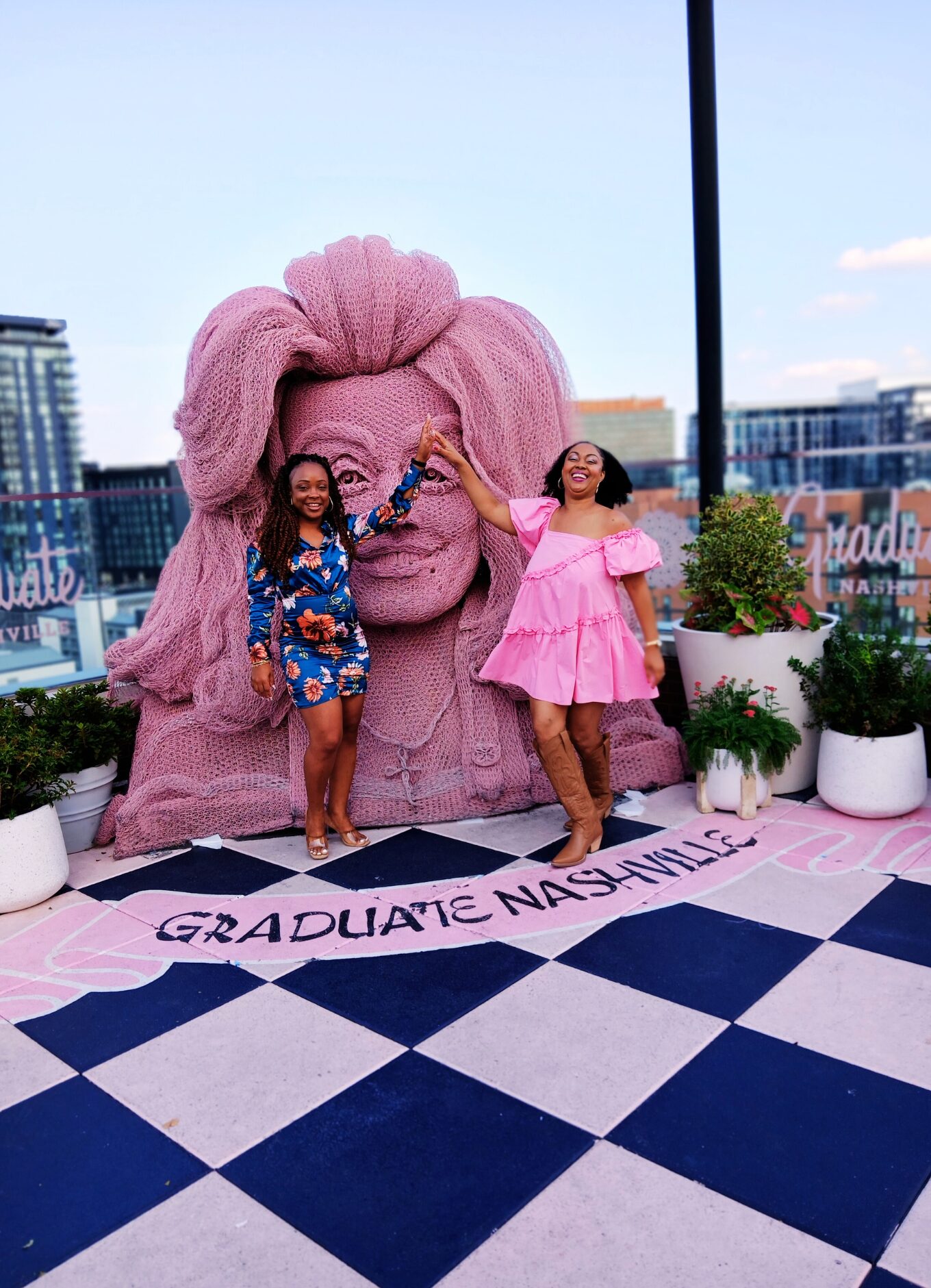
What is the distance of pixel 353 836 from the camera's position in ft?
9.46

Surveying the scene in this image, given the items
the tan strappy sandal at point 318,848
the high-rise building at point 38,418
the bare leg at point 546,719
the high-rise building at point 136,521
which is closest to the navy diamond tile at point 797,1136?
the bare leg at point 546,719

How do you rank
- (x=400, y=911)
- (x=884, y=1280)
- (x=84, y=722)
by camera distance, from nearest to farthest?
(x=884, y=1280)
(x=400, y=911)
(x=84, y=722)

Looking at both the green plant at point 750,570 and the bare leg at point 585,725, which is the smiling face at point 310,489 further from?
the green plant at point 750,570

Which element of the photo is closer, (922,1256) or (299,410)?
(922,1256)

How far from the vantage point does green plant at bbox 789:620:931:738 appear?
2.89 metres

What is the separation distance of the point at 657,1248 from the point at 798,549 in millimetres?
3838

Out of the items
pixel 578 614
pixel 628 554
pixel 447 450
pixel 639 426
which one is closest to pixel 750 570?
pixel 628 554

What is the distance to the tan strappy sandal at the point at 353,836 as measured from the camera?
9.41ft

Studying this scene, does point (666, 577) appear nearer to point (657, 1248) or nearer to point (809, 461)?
point (809, 461)

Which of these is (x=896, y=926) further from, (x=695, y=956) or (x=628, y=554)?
(x=628, y=554)

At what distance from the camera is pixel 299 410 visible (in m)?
3.07

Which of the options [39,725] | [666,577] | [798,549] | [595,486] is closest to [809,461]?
[798,549]

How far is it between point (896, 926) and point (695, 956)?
1.67 ft

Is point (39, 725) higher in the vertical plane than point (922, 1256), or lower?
higher
